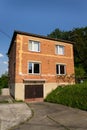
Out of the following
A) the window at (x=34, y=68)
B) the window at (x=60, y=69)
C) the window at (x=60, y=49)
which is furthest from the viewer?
the window at (x=60, y=49)

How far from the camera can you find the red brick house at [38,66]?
24.2 metres

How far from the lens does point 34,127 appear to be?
459 inches

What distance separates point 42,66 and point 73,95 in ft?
24.9

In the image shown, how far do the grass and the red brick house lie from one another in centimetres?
285

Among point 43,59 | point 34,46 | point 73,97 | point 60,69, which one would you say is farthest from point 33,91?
point 73,97

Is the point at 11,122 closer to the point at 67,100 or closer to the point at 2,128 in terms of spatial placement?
the point at 2,128

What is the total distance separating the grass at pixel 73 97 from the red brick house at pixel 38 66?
2.85 m

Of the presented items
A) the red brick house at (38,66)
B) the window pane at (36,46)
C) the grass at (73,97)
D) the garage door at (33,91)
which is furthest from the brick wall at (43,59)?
the grass at (73,97)

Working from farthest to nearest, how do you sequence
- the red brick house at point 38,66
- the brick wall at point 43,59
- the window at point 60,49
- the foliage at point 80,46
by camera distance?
the foliage at point 80,46 → the window at point 60,49 → the brick wall at point 43,59 → the red brick house at point 38,66

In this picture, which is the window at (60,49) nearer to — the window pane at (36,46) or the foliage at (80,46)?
the window pane at (36,46)

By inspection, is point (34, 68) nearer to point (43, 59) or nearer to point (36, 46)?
point (43, 59)

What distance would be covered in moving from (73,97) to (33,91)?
681 cm

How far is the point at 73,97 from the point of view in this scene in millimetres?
19562

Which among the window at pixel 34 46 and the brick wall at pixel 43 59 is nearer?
the brick wall at pixel 43 59
